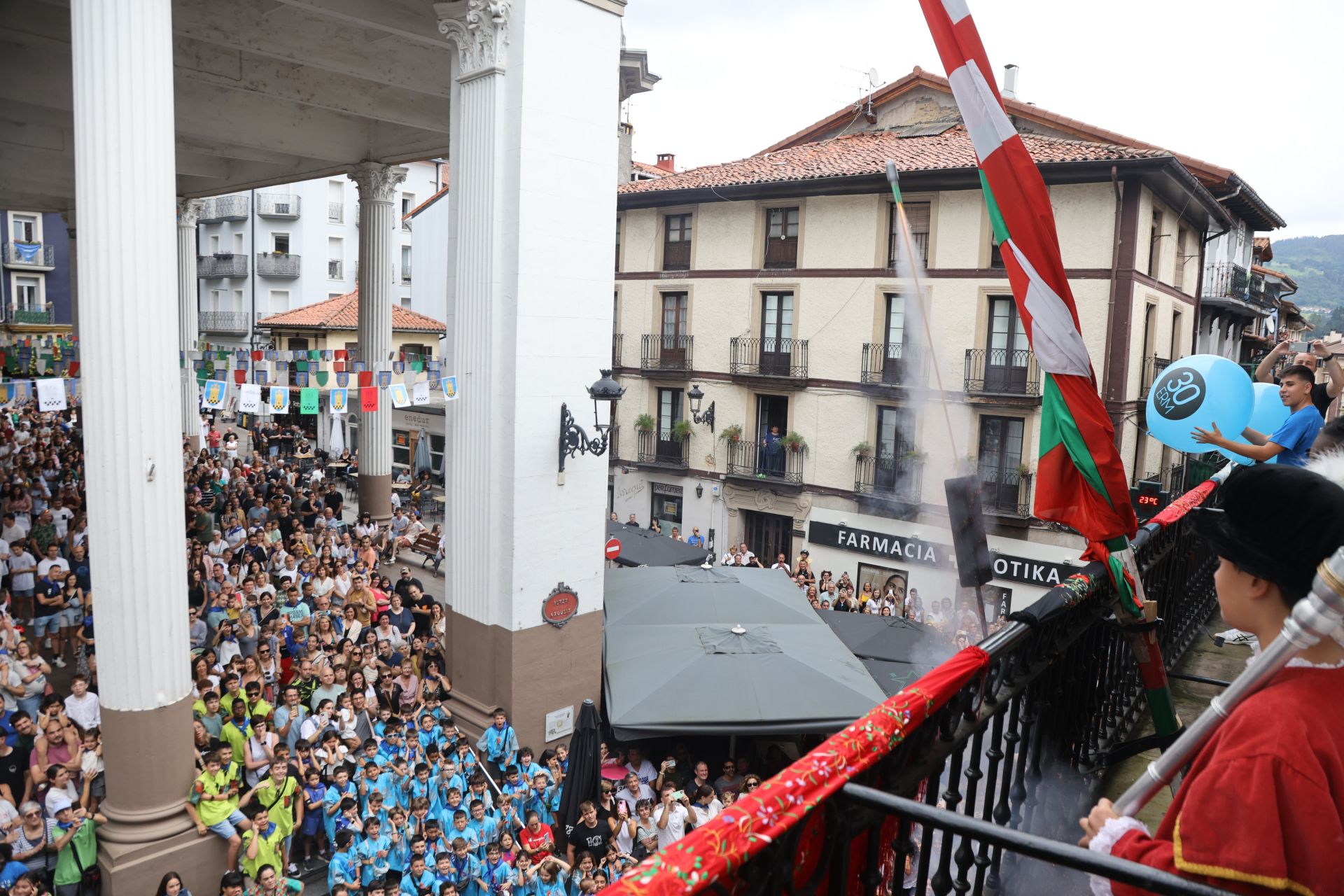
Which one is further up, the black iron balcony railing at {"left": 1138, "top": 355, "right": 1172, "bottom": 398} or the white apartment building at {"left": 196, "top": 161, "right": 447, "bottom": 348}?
the white apartment building at {"left": 196, "top": 161, "right": 447, "bottom": 348}

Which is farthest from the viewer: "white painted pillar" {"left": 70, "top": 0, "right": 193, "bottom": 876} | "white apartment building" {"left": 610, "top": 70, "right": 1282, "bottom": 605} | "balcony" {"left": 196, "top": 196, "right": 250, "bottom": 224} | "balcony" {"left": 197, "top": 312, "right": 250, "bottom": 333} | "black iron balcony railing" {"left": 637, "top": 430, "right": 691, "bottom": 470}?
"balcony" {"left": 197, "top": 312, "right": 250, "bottom": 333}

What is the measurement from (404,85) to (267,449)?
79.4 ft

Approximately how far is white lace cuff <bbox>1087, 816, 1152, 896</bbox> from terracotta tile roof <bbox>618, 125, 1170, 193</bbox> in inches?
823

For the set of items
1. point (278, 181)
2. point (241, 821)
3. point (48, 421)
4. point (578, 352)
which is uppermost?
point (278, 181)

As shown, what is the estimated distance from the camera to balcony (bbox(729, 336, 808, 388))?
26.2 meters

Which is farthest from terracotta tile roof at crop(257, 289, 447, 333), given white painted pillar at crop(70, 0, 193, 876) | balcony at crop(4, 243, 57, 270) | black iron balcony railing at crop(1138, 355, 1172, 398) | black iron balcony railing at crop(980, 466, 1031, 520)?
white painted pillar at crop(70, 0, 193, 876)

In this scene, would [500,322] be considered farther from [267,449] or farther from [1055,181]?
[267,449]

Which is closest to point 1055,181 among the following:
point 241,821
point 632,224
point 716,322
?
point 716,322

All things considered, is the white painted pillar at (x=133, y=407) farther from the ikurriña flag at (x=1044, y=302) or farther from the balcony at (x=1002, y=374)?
the balcony at (x=1002, y=374)

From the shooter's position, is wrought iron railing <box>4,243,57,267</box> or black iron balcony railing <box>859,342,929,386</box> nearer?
black iron balcony railing <box>859,342,929,386</box>

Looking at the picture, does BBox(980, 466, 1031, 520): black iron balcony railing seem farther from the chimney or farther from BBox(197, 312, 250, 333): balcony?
BBox(197, 312, 250, 333): balcony

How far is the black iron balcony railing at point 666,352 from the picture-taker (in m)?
28.7

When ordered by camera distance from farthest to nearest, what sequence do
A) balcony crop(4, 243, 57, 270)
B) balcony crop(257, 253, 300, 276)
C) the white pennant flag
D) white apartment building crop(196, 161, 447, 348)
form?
1. white apartment building crop(196, 161, 447, 348)
2. balcony crop(257, 253, 300, 276)
3. balcony crop(4, 243, 57, 270)
4. the white pennant flag

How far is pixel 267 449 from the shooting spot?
35219 millimetres
